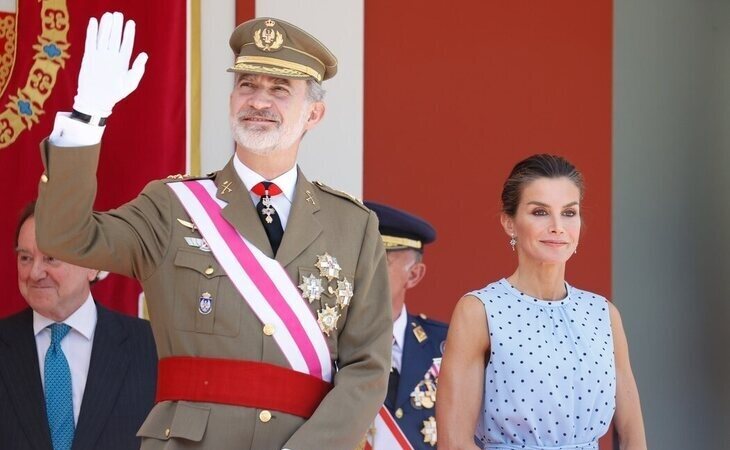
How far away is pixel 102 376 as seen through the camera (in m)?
4.18

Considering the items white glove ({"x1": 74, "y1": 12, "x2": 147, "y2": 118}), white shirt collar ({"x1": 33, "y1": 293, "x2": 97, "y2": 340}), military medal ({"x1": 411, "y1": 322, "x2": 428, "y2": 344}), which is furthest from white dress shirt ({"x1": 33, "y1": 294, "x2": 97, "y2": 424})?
white glove ({"x1": 74, "y1": 12, "x2": 147, "y2": 118})

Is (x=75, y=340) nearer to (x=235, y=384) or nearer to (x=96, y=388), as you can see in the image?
(x=96, y=388)

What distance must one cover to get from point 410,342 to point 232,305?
152 cm

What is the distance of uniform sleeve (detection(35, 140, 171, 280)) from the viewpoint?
289 centimetres

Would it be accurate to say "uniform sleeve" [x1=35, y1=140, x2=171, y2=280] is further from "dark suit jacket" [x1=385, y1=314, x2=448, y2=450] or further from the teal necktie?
"dark suit jacket" [x1=385, y1=314, x2=448, y2=450]

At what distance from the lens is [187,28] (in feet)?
16.0

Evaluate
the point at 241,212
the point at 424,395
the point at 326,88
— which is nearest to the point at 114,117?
the point at 326,88

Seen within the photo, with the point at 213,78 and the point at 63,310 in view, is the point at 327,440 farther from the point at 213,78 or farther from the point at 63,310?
the point at 213,78

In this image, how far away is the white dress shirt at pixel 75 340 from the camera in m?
4.21

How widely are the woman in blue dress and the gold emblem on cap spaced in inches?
32.7

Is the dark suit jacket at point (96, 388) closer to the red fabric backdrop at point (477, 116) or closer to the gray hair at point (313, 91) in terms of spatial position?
the gray hair at point (313, 91)

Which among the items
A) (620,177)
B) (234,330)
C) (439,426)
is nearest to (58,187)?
(234,330)

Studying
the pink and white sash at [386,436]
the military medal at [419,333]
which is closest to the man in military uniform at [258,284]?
the pink and white sash at [386,436]

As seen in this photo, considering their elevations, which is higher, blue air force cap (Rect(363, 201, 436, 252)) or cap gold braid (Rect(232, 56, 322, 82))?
cap gold braid (Rect(232, 56, 322, 82))
